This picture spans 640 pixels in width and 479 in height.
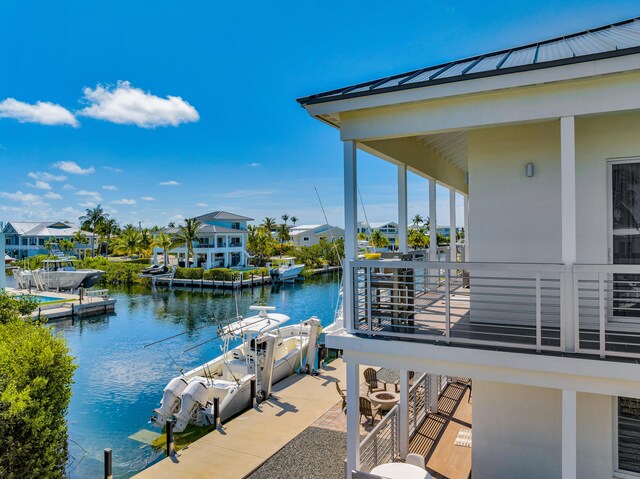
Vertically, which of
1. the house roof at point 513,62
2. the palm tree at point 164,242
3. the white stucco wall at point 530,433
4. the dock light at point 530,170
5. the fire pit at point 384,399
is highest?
the house roof at point 513,62

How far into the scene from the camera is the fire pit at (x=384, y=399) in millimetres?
10844

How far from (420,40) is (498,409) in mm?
20380

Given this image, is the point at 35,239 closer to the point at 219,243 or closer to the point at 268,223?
the point at 219,243

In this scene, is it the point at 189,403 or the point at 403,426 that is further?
the point at 189,403

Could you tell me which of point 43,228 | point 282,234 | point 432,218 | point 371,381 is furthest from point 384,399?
point 43,228

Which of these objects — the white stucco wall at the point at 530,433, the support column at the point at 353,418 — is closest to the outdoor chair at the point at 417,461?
the white stucco wall at the point at 530,433

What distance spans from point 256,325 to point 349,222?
11.4m

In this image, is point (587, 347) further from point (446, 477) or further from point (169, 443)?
point (169, 443)

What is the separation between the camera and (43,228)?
75.9 metres

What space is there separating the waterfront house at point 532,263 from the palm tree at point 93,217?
3617 inches

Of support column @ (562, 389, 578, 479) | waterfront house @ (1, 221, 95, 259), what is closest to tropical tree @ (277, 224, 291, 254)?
waterfront house @ (1, 221, 95, 259)

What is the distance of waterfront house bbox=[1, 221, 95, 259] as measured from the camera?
7381 cm

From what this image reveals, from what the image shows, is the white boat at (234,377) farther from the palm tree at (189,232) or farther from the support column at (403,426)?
the palm tree at (189,232)

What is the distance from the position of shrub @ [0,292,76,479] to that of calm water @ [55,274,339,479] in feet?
17.1
